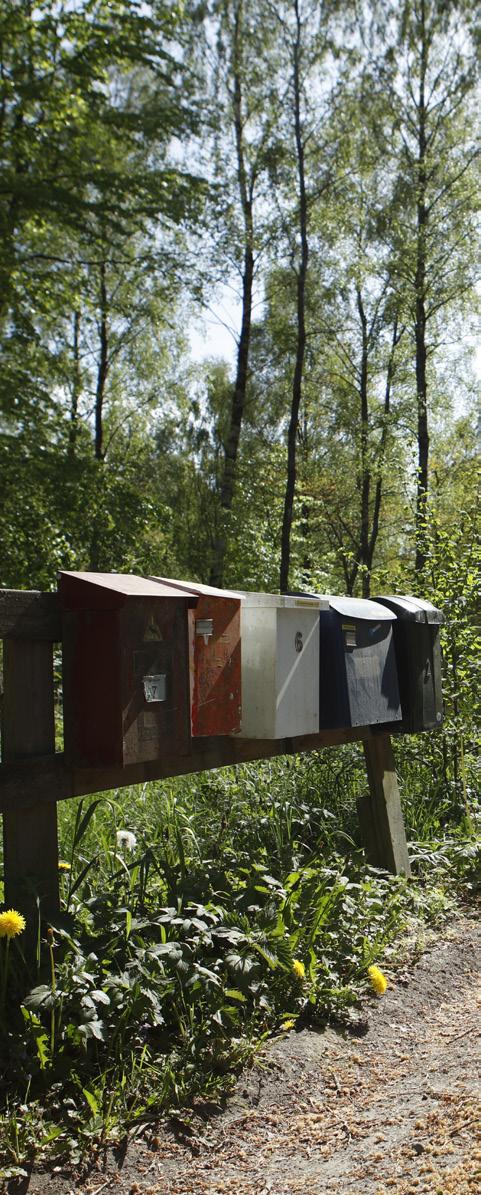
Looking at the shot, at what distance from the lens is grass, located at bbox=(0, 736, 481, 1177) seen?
2096 millimetres

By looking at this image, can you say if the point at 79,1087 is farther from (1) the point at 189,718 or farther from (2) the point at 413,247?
(2) the point at 413,247

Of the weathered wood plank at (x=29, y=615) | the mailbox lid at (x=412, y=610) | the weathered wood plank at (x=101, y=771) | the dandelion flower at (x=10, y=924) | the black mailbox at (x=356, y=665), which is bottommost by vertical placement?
the dandelion flower at (x=10, y=924)

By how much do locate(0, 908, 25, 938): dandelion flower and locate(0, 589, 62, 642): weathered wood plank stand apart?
0.69 m

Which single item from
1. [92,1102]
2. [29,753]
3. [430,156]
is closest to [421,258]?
[430,156]

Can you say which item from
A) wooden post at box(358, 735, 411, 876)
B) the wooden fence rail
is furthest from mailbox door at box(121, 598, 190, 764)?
wooden post at box(358, 735, 411, 876)

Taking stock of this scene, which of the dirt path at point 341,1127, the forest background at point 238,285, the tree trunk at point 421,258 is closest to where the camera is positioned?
the dirt path at point 341,1127

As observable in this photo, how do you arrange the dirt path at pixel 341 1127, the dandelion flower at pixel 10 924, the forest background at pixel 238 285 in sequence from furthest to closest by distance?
the forest background at pixel 238 285, the dandelion flower at pixel 10 924, the dirt path at pixel 341 1127

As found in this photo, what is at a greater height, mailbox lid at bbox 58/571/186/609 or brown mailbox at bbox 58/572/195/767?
mailbox lid at bbox 58/571/186/609

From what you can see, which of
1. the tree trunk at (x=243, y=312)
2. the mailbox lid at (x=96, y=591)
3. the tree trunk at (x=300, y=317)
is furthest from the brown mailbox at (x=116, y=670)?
the tree trunk at (x=243, y=312)

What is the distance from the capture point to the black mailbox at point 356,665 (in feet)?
11.0

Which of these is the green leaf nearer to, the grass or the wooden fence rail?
the grass

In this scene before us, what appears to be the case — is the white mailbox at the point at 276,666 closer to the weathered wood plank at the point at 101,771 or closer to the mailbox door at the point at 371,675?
the weathered wood plank at the point at 101,771

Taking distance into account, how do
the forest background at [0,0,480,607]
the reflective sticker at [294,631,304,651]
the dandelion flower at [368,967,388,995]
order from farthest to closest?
the forest background at [0,0,480,607] → the reflective sticker at [294,631,304,651] → the dandelion flower at [368,967,388,995]

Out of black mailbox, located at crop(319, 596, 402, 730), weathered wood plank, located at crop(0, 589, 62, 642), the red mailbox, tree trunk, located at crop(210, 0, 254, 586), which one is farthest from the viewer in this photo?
tree trunk, located at crop(210, 0, 254, 586)
